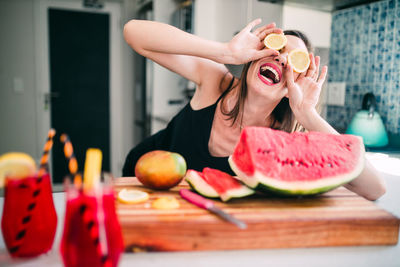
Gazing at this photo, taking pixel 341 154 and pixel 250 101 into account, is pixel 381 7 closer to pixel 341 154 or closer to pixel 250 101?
pixel 250 101

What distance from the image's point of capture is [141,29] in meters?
1.51

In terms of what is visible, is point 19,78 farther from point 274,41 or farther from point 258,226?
point 258,226

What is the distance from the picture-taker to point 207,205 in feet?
2.56

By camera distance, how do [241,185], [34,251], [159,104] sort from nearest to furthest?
[34,251] → [241,185] → [159,104]

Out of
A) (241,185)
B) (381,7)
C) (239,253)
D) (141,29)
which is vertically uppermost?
(381,7)

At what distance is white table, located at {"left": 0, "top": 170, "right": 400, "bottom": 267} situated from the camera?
0.68 meters

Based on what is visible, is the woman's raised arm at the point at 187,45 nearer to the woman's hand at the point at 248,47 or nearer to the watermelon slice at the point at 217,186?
the woman's hand at the point at 248,47

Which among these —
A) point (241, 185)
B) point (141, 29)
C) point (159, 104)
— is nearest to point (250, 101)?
point (141, 29)

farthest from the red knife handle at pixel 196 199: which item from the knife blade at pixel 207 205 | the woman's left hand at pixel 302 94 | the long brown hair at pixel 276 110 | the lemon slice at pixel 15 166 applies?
the long brown hair at pixel 276 110

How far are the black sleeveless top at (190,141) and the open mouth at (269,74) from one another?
292mm

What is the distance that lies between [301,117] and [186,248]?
0.85 meters

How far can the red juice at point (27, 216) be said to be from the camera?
63 cm

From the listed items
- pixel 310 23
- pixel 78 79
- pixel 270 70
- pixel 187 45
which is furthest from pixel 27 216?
pixel 78 79

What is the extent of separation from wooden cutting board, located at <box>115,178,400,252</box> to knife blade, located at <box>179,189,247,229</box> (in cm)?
1
